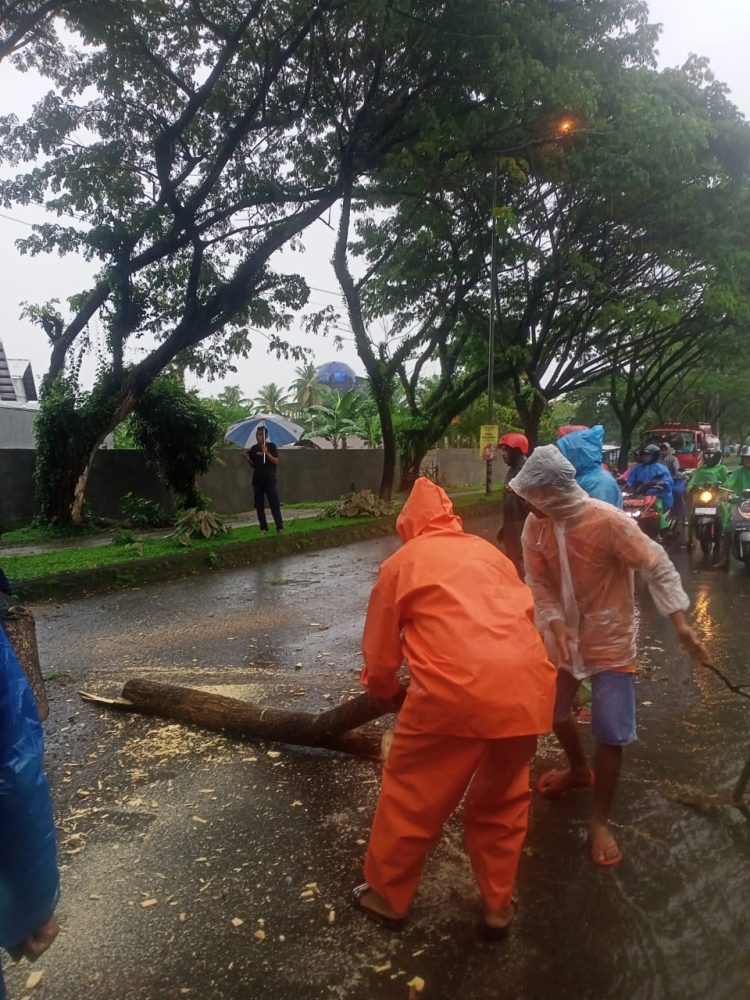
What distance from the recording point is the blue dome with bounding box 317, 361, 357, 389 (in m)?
76.7

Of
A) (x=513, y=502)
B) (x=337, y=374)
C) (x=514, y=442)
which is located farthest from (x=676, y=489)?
(x=337, y=374)

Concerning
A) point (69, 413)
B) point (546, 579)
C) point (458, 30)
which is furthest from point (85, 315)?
point (546, 579)

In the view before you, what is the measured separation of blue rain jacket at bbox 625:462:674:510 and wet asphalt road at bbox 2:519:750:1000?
5237 mm

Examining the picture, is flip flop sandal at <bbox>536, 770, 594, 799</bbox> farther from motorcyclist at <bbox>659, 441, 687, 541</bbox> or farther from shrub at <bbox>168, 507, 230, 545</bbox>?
shrub at <bbox>168, 507, 230, 545</bbox>

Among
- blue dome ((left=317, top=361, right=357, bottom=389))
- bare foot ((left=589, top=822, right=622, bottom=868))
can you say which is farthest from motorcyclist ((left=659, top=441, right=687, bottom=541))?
blue dome ((left=317, top=361, right=357, bottom=389))

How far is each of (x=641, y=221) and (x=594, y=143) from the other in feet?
15.1

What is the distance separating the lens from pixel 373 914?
284cm

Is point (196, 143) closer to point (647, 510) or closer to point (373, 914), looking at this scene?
point (647, 510)

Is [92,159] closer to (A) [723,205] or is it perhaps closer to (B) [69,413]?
(B) [69,413]

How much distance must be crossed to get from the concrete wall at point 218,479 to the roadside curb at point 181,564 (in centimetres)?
451

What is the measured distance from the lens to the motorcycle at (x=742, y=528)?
985 cm

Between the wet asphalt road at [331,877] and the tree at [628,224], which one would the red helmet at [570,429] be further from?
the tree at [628,224]

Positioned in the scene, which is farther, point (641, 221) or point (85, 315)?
point (641, 221)

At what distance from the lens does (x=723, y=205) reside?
60.2 feet
